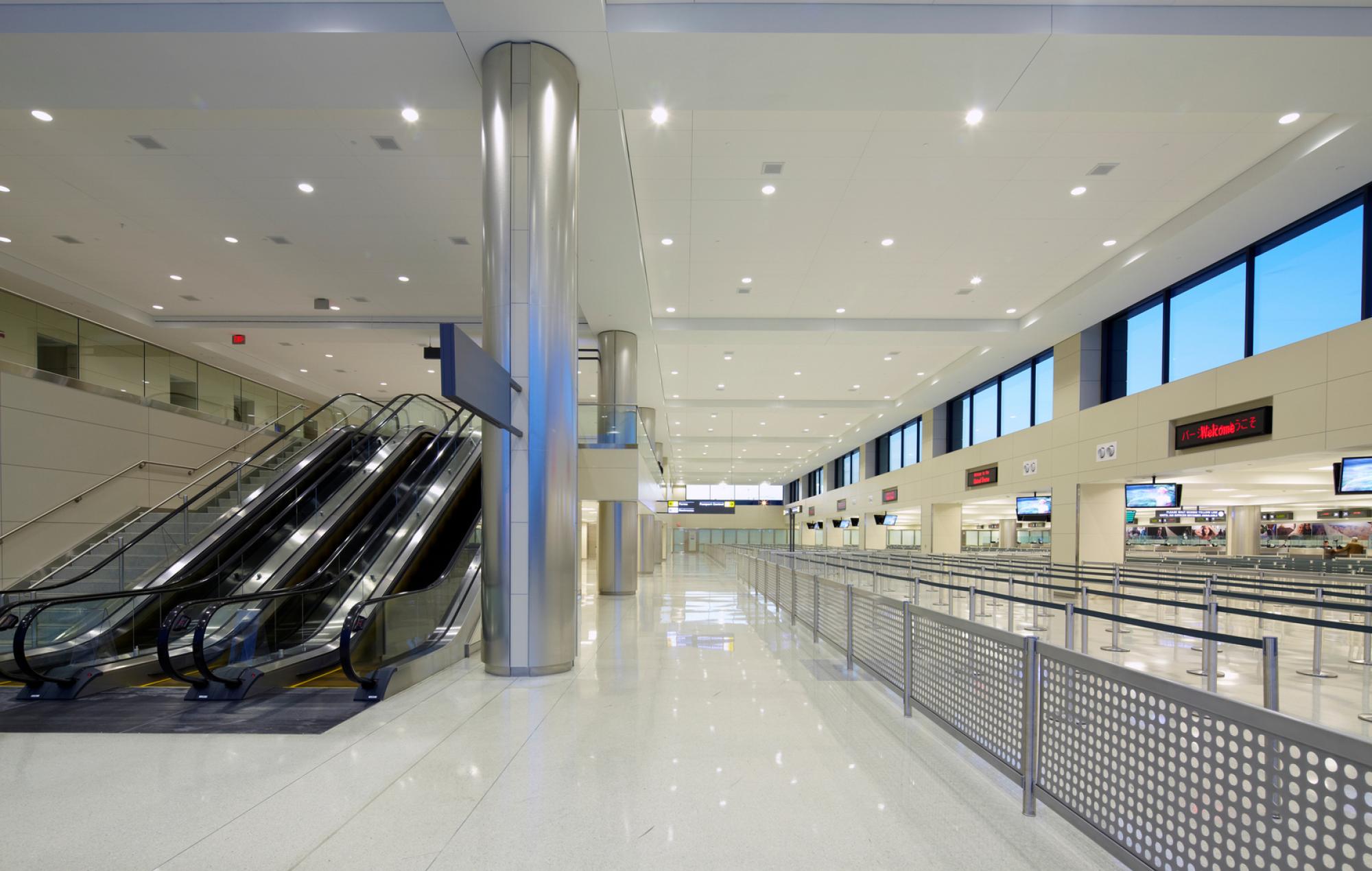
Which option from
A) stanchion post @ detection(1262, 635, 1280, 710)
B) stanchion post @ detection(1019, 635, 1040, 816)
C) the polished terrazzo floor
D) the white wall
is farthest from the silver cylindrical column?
stanchion post @ detection(1262, 635, 1280, 710)

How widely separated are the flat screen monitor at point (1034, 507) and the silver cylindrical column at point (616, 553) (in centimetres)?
1106

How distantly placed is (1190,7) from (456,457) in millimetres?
12155

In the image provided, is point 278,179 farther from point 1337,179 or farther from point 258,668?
point 1337,179

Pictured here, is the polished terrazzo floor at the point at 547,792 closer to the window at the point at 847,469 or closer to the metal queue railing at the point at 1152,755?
the metal queue railing at the point at 1152,755

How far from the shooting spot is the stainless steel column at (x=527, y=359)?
7141 millimetres

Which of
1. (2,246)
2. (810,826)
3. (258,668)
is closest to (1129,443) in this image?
(810,826)

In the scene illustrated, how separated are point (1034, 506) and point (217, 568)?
62.6 feet

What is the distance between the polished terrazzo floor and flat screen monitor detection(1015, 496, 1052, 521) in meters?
15.8

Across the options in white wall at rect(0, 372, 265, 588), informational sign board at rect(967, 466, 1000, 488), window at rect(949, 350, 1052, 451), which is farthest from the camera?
informational sign board at rect(967, 466, 1000, 488)

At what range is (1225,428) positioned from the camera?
517 inches

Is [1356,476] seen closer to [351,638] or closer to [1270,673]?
[1270,673]

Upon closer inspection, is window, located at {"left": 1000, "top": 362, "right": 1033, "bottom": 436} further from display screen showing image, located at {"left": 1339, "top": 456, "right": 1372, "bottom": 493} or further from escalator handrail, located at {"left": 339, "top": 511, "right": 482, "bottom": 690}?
escalator handrail, located at {"left": 339, "top": 511, "right": 482, "bottom": 690}

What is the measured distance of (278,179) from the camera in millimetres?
10859

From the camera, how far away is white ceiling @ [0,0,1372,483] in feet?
23.6
